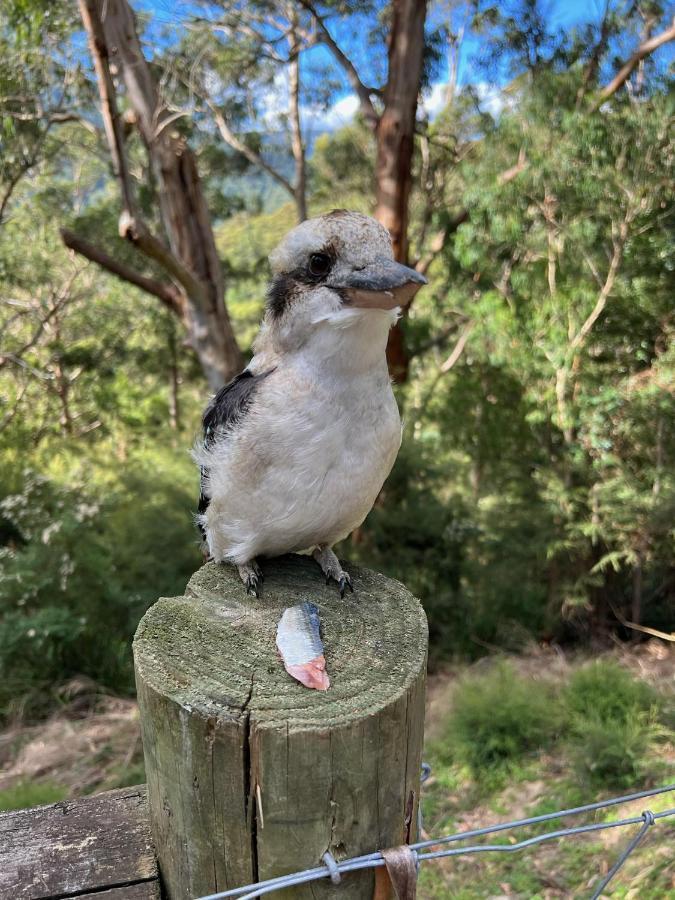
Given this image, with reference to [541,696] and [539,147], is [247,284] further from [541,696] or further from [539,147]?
[541,696]

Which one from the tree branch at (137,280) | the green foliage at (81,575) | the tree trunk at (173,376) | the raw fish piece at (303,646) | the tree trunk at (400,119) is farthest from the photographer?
the tree trunk at (173,376)

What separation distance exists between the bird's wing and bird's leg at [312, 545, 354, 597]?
398mm

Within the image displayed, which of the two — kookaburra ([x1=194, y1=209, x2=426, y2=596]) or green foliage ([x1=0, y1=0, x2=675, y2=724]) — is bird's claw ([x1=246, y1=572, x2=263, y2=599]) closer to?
kookaburra ([x1=194, y1=209, x2=426, y2=596])

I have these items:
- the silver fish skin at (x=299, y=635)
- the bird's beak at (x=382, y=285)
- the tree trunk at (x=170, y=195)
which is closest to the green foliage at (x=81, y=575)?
the tree trunk at (x=170, y=195)

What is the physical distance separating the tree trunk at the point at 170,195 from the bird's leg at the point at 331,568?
371 centimetres

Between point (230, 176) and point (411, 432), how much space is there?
227 inches

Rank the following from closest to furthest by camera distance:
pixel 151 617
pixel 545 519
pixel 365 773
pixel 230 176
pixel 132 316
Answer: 1. pixel 365 773
2. pixel 151 617
3. pixel 545 519
4. pixel 230 176
5. pixel 132 316

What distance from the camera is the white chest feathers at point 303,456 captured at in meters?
1.63

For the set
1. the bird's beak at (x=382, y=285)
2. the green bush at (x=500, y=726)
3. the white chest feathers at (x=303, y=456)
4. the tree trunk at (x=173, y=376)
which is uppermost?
the bird's beak at (x=382, y=285)

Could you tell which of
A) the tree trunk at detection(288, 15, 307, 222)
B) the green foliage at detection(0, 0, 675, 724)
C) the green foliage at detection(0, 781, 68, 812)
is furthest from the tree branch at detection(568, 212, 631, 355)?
the green foliage at detection(0, 781, 68, 812)

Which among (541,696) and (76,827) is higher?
(76,827)

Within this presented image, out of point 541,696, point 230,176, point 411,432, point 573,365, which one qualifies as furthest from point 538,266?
point 230,176

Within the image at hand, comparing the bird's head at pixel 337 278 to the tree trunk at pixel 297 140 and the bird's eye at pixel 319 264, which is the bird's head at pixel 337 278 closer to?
the bird's eye at pixel 319 264

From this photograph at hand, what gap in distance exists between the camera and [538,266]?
598 centimetres
